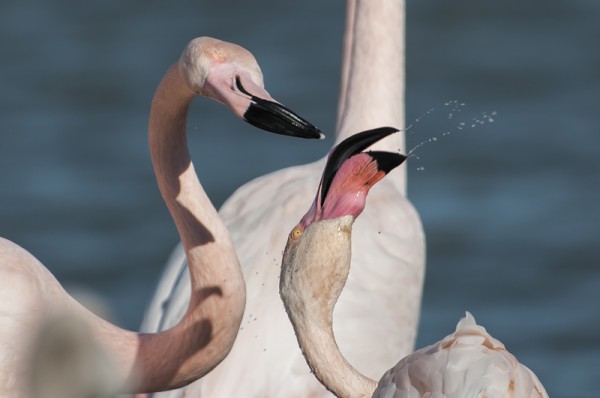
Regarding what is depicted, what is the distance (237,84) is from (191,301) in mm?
874

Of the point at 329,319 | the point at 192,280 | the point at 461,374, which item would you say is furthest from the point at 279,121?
the point at 192,280

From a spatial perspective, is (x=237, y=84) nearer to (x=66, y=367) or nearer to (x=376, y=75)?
(x=66, y=367)

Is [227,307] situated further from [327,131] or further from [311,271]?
[327,131]

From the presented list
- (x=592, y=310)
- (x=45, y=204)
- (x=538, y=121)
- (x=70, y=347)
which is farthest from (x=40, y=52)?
(x=70, y=347)

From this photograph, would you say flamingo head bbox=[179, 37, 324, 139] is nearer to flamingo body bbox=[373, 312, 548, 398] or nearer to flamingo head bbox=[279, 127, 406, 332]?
flamingo head bbox=[279, 127, 406, 332]

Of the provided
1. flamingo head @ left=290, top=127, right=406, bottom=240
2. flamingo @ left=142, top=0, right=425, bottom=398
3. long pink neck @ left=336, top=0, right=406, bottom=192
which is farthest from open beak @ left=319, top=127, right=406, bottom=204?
long pink neck @ left=336, top=0, right=406, bottom=192

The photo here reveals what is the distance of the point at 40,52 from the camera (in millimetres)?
13766

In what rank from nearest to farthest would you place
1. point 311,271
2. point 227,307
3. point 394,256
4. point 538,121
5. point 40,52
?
1. point 311,271
2. point 227,307
3. point 394,256
4. point 538,121
5. point 40,52

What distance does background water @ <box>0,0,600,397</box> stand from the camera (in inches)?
411

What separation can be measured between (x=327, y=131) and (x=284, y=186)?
210 inches

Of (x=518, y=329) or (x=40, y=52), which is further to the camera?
(x=40, y=52)

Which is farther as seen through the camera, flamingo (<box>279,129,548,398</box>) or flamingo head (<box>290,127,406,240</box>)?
flamingo head (<box>290,127,406,240</box>)

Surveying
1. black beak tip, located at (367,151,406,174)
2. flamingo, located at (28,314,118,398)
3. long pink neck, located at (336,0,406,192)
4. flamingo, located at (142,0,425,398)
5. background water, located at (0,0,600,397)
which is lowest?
background water, located at (0,0,600,397)

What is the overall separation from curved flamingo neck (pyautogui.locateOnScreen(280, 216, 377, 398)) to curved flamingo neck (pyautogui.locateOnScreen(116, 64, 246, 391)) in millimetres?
678
